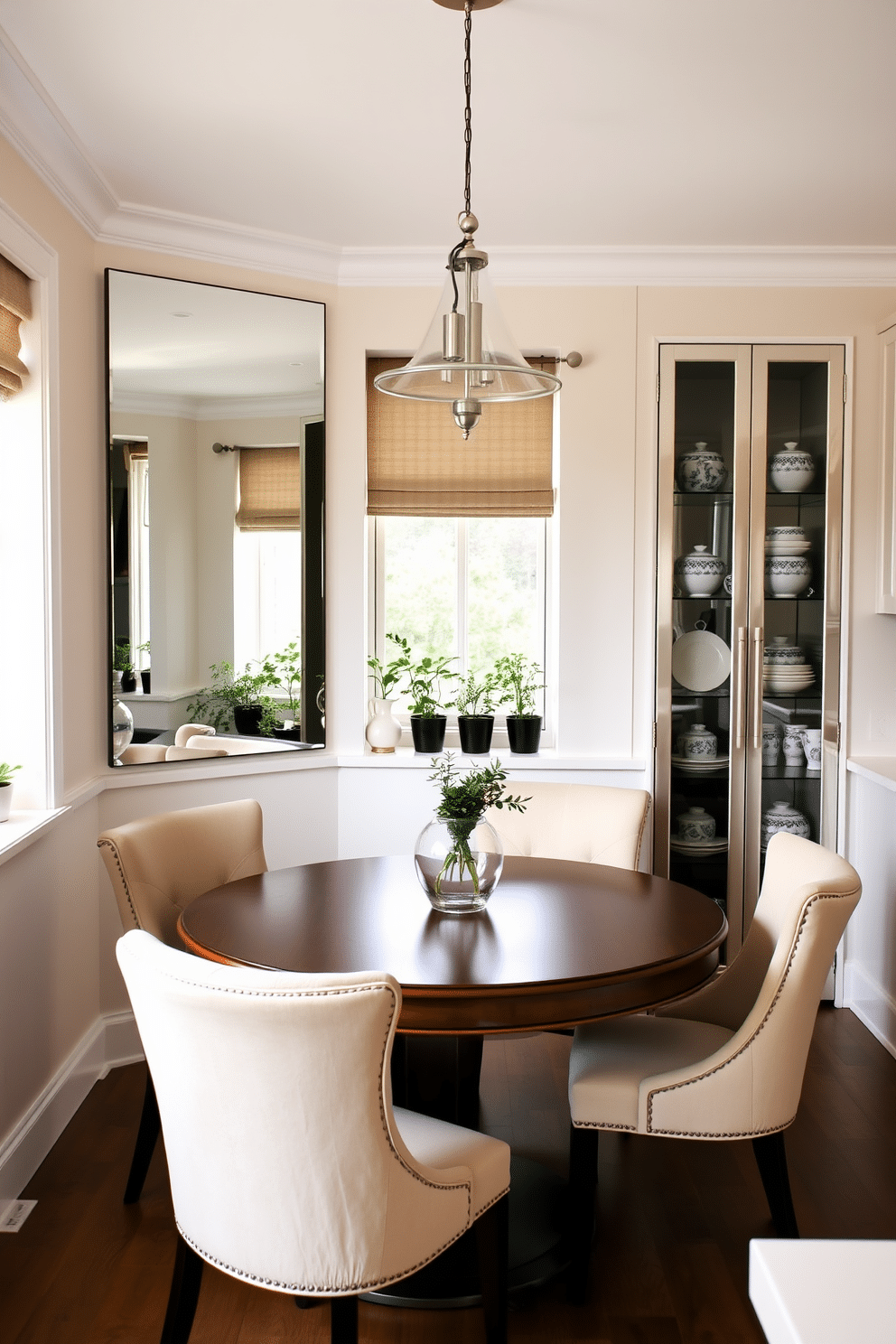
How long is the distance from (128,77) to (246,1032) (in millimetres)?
2186

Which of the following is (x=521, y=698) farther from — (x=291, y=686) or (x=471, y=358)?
(x=471, y=358)

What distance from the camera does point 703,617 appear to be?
12.4 feet

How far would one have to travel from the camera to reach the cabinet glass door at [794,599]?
3742 mm

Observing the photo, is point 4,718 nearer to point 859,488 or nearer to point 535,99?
point 535,99

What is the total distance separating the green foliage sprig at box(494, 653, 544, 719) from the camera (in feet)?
12.8

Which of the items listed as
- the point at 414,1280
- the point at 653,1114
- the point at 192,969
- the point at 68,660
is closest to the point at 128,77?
the point at 68,660

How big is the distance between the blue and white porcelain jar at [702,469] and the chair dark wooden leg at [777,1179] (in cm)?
226

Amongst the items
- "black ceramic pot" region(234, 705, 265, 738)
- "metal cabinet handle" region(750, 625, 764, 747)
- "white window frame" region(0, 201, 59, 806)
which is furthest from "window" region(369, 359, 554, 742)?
"white window frame" region(0, 201, 59, 806)

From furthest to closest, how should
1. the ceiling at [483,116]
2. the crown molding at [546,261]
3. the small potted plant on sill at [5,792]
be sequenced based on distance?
the crown molding at [546,261], the small potted plant on sill at [5,792], the ceiling at [483,116]

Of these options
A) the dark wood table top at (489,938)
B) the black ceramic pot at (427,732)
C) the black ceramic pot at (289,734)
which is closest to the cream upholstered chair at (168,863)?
the dark wood table top at (489,938)

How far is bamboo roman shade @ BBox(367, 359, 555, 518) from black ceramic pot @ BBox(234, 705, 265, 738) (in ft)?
2.85

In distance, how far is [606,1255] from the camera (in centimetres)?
230

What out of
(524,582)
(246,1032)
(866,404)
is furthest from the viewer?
(524,582)

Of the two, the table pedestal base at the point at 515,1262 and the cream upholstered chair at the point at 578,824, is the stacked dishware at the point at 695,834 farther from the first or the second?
the table pedestal base at the point at 515,1262
